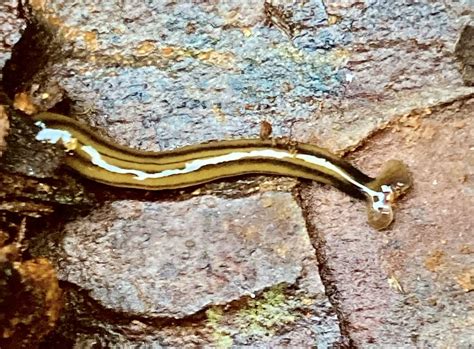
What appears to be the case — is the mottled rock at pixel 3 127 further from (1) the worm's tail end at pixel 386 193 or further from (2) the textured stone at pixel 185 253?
(1) the worm's tail end at pixel 386 193

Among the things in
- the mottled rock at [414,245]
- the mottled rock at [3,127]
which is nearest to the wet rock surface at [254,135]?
the mottled rock at [414,245]

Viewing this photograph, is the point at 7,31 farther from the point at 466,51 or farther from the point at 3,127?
the point at 466,51

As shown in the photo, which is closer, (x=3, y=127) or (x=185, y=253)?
(x=3, y=127)

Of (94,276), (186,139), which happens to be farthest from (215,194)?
(94,276)

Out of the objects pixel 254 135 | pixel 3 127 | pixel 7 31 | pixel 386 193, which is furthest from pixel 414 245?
pixel 7 31

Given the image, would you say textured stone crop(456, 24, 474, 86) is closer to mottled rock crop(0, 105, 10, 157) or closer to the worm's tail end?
the worm's tail end
